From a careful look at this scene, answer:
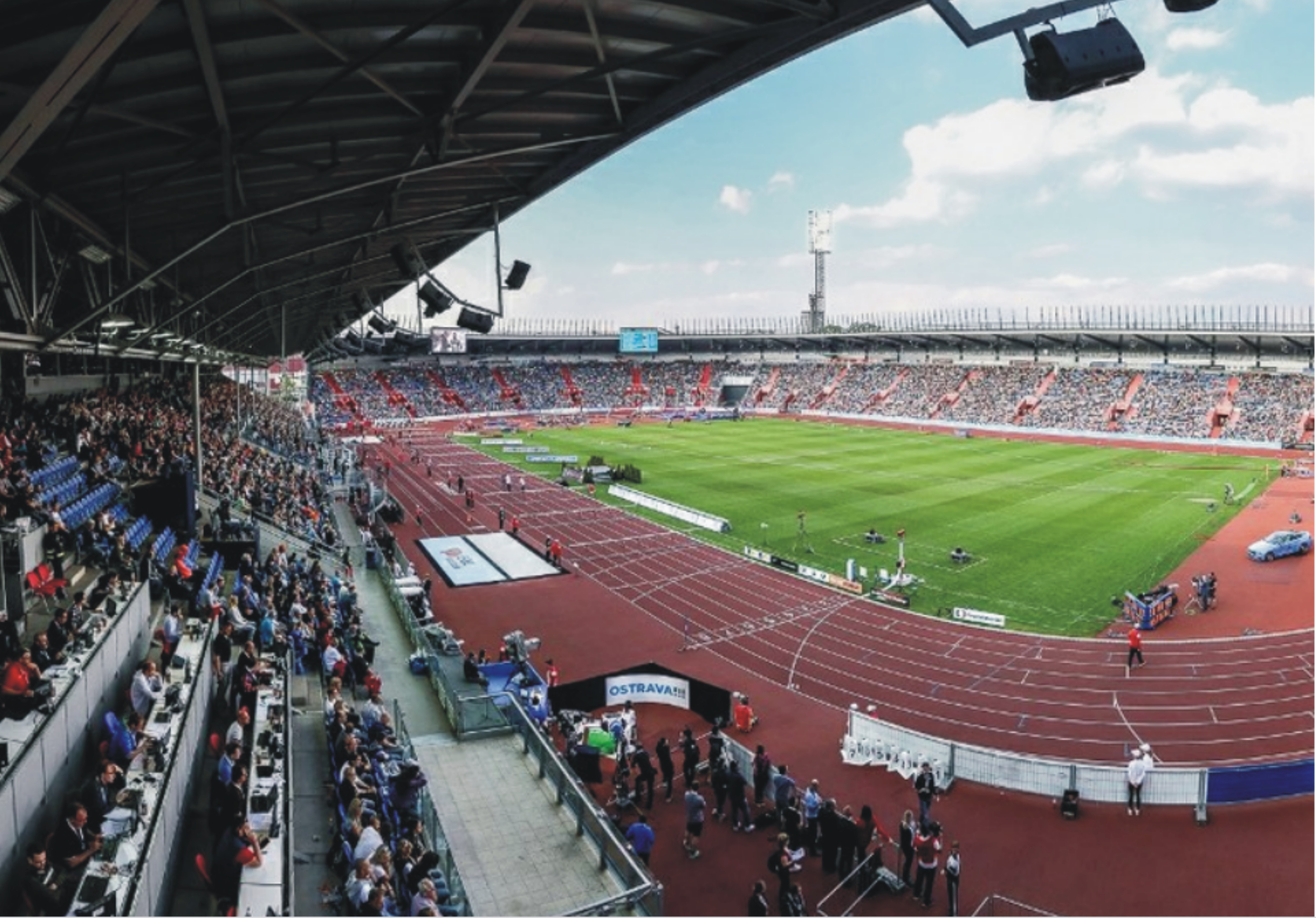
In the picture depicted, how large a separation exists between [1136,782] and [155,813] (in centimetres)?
1297

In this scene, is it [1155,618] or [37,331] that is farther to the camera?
[1155,618]

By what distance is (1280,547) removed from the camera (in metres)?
29.9

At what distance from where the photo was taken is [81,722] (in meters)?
9.43

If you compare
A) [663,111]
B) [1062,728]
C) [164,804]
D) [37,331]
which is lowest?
[1062,728]

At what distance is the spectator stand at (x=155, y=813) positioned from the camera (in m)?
7.08

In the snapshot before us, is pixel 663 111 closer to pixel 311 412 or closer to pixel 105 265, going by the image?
pixel 105 265

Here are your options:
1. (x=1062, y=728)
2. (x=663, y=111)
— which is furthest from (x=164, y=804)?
(x=1062, y=728)

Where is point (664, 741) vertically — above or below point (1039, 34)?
below

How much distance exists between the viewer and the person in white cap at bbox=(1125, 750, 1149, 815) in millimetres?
13773

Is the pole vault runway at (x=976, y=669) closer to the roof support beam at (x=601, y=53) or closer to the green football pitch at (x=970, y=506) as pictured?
the green football pitch at (x=970, y=506)

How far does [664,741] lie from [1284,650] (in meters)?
15.9

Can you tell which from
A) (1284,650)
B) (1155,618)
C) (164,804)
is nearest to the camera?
(164,804)

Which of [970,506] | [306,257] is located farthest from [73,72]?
[970,506]

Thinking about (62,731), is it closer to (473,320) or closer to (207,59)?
(207,59)
